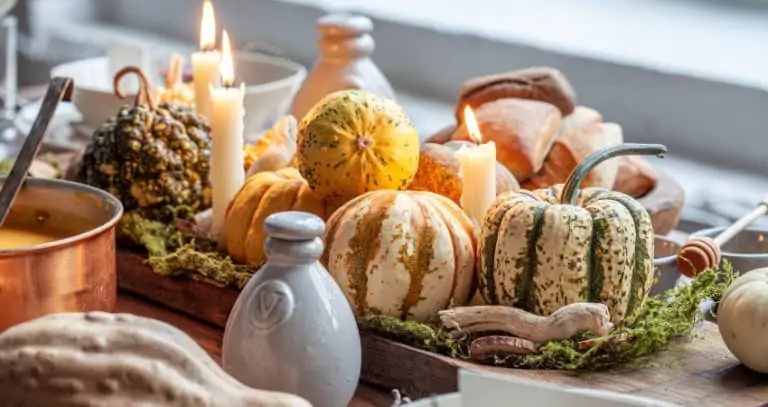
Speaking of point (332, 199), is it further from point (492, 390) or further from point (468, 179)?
point (492, 390)

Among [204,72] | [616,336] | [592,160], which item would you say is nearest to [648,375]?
[616,336]

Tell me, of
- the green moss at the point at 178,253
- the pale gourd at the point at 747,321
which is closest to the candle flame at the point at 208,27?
the green moss at the point at 178,253

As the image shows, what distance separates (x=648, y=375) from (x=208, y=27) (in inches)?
29.1

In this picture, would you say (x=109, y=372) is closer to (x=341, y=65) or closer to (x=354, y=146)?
(x=354, y=146)

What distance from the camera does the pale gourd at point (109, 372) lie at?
870 millimetres

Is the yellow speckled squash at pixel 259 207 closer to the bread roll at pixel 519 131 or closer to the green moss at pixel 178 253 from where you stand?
the green moss at pixel 178 253

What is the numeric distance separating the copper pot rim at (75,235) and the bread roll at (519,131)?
0.46 meters

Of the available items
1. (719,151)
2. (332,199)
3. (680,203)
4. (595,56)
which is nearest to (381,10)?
(595,56)

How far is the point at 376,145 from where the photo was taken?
1292mm

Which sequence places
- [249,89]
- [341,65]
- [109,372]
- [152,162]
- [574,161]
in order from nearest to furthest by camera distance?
1. [109,372]
2. [152,162]
3. [574,161]
4. [341,65]
5. [249,89]

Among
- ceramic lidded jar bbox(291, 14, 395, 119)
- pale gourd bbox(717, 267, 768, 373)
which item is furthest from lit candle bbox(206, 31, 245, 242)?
pale gourd bbox(717, 267, 768, 373)

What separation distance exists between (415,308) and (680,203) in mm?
481

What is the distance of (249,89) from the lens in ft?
6.24

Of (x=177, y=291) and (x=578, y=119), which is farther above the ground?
(x=578, y=119)
